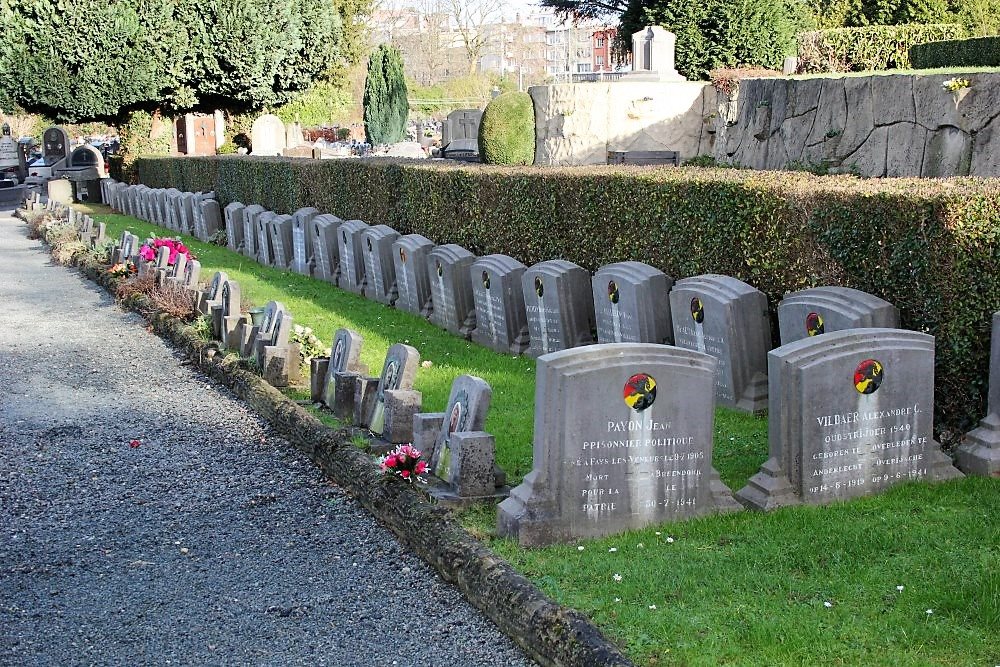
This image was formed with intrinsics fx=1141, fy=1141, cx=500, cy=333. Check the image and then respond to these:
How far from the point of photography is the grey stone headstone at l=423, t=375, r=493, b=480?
5480mm

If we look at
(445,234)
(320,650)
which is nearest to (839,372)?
(320,650)

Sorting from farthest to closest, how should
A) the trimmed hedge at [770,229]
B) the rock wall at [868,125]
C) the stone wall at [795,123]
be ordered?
the stone wall at [795,123] → the rock wall at [868,125] → the trimmed hedge at [770,229]

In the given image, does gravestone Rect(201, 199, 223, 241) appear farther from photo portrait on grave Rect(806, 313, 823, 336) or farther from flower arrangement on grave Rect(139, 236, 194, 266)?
photo portrait on grave Rect(806, 313, 823, 336)

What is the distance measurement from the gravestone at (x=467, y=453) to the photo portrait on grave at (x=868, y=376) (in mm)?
1725

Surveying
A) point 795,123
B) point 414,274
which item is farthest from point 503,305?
point 795,123

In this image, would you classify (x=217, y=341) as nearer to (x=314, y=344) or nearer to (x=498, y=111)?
(x=314, y=344)

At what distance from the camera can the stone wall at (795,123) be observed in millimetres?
13672

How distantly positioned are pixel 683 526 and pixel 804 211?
283cm

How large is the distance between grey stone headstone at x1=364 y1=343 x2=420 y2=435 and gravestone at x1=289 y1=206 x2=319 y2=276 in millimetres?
8013

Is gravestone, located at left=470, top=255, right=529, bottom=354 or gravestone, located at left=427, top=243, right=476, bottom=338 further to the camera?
gravestone, located at left=427, top=243, right=476, bottom=338

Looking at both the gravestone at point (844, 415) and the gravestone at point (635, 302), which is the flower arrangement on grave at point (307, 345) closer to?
the gravestone at point (635, 302)

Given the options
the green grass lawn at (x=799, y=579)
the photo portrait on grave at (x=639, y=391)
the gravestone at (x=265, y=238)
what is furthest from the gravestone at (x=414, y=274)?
the photo portrait on grave at (x=639, y=391)

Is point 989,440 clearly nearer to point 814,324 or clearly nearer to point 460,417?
point 814,324

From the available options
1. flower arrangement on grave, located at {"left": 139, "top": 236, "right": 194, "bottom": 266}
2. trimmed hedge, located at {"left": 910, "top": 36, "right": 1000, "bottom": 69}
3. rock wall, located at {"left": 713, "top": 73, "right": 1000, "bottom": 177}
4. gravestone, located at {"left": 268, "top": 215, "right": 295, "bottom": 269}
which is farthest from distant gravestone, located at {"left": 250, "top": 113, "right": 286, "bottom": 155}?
flower arrangement on grave, located at {"left": 139, "top": 236, "right": 194, "bottom": 266}
